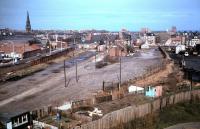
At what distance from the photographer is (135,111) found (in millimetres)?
21156

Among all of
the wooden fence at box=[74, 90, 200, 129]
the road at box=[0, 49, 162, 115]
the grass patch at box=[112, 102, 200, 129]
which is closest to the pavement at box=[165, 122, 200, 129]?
the grass patch at box=[112, 102, 200, 129]

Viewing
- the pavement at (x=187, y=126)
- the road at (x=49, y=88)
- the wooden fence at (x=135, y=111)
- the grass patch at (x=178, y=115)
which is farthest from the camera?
the road at (x=49, y=88)

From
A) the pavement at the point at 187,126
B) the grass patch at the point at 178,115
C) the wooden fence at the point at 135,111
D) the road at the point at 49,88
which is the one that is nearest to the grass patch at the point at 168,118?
the grass patch at the point at 178,115

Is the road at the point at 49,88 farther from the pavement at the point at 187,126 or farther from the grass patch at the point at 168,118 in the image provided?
the pavement at the point at 187,126

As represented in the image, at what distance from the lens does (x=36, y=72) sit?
163 ft

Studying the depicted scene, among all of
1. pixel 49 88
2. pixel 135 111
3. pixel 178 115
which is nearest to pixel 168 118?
pixel 178 115

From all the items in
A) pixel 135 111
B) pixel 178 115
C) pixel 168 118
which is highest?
pixel 135 111

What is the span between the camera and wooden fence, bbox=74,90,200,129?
18.5m

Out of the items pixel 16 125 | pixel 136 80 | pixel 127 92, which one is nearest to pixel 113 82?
pixel 136 80

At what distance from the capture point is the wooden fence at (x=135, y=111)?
18.5 m

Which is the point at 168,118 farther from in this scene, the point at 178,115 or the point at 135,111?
the point at 135,111

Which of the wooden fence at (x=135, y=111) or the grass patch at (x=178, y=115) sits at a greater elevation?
the wooden fence at (x=135, y=111)

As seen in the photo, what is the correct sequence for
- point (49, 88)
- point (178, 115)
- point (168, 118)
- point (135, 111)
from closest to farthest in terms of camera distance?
point (135, 111) < point (168, 118) < point (178, 115) < point (49, 88)

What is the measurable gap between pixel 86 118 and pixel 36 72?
31.2 m
